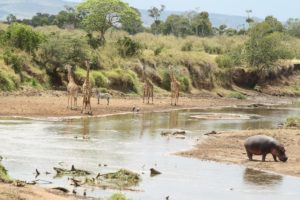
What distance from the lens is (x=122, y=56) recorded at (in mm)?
56625

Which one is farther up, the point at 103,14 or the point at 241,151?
the point at 103,14

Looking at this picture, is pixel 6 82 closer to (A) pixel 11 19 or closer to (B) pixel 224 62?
(B) pixel 224 62

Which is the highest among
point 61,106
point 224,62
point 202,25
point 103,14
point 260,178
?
point 202,25

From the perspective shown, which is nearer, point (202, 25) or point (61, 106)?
point (61, 106)

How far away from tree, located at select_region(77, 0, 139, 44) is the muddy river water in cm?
2810

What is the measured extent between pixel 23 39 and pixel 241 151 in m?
26.9

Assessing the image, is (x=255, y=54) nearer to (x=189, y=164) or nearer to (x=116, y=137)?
(x=116, y=137)

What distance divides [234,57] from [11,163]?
50.6 metres

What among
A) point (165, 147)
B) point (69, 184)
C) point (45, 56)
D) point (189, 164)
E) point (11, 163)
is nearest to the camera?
point (69, 184)

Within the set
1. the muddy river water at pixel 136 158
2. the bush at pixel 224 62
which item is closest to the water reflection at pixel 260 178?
the muddy river water at pixel 136 158

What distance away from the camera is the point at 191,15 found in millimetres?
124312

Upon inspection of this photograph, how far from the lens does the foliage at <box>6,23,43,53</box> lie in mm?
47375

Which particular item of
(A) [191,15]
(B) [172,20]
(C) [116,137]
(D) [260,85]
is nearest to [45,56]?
(C) [116,137]

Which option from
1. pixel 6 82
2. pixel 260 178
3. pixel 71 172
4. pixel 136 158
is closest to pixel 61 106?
pixel 6 82
